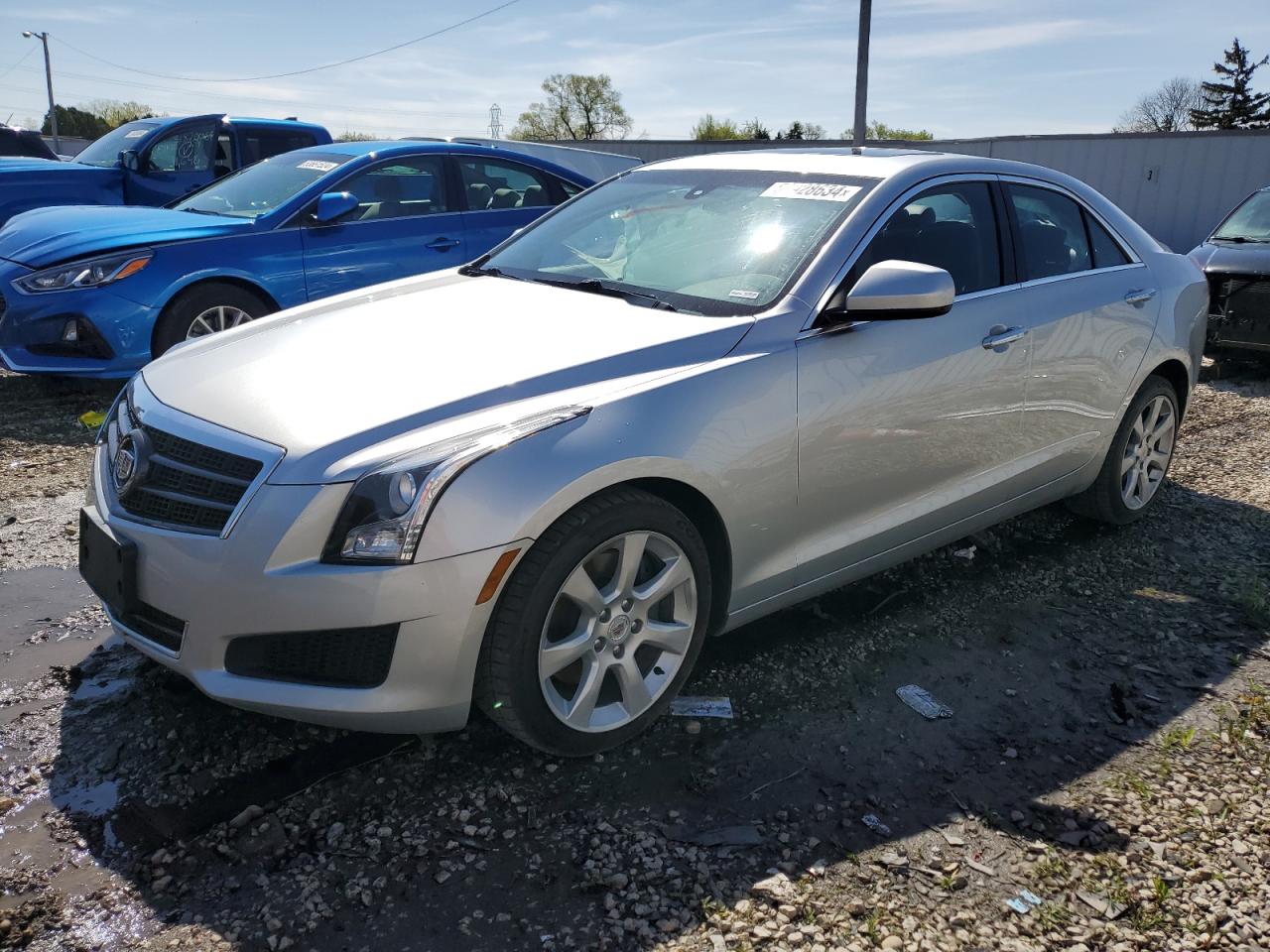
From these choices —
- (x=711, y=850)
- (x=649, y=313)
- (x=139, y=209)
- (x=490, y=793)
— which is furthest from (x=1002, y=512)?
(x=139, y=209)

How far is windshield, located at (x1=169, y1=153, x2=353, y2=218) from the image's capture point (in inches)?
274

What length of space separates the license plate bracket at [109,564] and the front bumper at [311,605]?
0.15 ft

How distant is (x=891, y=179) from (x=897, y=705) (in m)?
1.81

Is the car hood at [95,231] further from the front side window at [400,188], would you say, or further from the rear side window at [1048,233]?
the rear side window at [1048,233]

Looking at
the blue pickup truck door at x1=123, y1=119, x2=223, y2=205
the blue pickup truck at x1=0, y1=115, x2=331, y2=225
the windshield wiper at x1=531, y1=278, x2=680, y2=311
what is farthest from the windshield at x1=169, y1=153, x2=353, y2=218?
the windshield wiper at x1=531, y1=278, x2=680, y2=311

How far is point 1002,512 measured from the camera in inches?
161

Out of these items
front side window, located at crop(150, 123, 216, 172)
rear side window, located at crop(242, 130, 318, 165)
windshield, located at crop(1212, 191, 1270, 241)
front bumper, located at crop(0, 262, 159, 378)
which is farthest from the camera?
rear side window, located at crop(242, 130, 318, 165)

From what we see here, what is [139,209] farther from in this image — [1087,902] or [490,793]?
[1087,902]

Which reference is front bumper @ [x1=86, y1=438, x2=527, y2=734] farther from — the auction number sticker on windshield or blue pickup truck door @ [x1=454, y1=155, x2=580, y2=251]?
blue pickup truck door @ [x1=454, y1=155, x2=580, y2=251]

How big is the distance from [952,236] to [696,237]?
3.21ft

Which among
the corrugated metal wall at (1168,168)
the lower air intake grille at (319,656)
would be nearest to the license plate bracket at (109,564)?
the lower air intake grille at (319,656)

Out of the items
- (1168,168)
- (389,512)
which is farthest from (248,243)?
(1168,168)

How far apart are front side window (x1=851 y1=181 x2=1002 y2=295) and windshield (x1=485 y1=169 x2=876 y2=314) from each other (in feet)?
0.60

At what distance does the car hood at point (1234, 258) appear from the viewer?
8.10m
